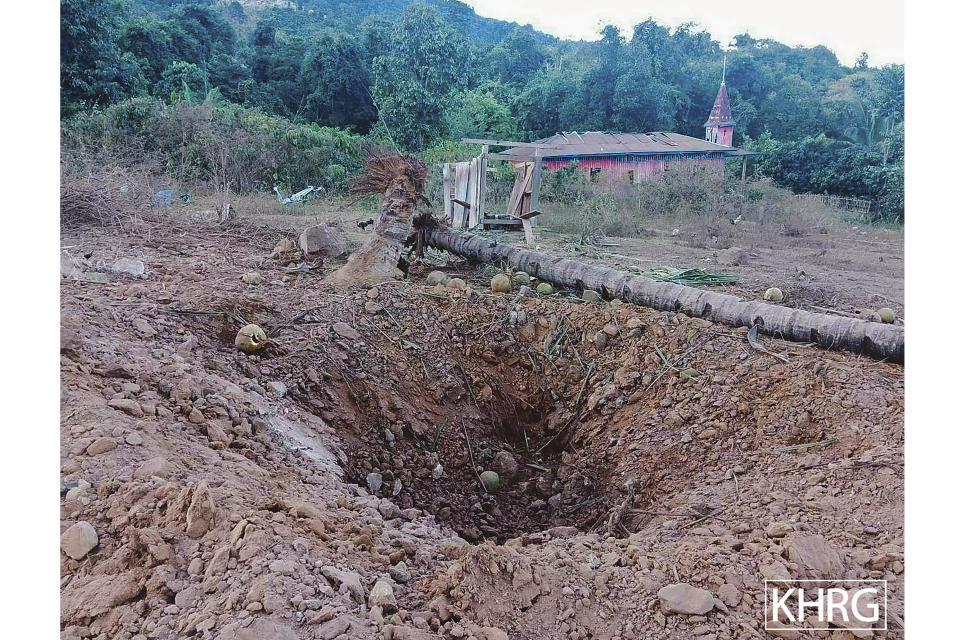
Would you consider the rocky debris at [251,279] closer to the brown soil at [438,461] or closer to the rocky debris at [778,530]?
the brown soil at [438,461]

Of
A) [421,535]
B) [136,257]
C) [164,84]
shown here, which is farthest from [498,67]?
[421,535]

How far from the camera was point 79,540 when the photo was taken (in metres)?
1.68

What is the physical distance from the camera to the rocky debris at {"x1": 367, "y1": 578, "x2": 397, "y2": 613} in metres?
1.61

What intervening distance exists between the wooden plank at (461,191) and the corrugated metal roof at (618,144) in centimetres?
498

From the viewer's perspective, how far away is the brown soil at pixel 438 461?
1.65 m

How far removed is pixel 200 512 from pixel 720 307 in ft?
12.1

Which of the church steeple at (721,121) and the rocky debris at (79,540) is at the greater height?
the church steeple at (721,121)

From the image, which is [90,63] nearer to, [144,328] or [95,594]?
[144,328]

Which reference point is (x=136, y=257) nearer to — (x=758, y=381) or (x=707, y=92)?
(x=758, y=381)

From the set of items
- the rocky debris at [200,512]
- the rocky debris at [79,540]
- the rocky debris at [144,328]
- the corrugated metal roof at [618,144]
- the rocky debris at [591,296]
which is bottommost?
the rocky debris at [79,540]

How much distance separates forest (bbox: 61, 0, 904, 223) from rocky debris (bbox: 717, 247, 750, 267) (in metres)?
7.21

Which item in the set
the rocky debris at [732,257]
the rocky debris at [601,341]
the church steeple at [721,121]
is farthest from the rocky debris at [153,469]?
the church steeple at [721,121]

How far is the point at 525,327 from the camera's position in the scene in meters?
4.46

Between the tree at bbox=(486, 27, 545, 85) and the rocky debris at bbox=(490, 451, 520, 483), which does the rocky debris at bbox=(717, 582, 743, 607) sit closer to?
the rocky debris at bbox=(490, 451, 520, 483)
